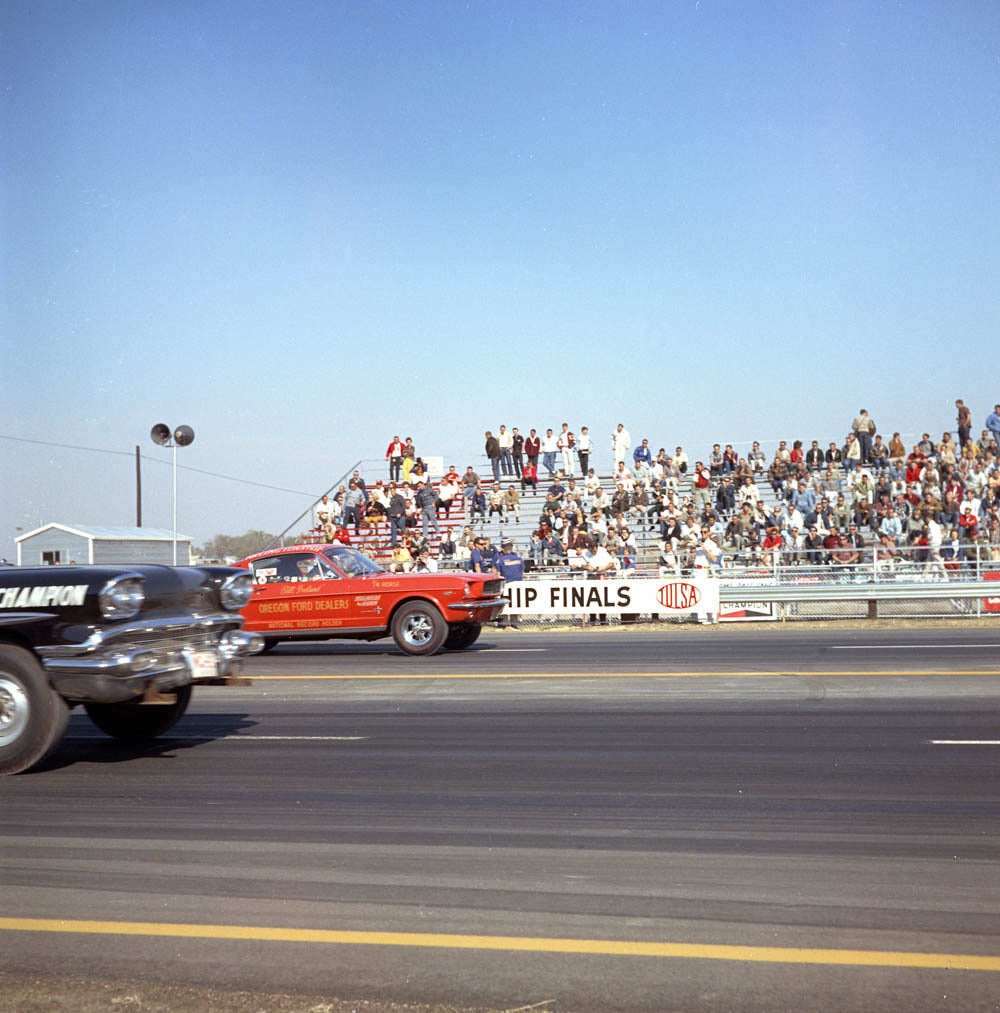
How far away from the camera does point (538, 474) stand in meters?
35.6

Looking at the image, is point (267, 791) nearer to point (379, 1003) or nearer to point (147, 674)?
point (147, 674)

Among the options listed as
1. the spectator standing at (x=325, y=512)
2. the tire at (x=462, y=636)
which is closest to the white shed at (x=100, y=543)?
the spectator standing at (x=325, y=512)

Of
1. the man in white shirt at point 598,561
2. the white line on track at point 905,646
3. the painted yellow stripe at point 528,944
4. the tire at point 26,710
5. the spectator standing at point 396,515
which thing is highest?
the spectator standing at point 396,515

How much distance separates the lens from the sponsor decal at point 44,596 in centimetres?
772

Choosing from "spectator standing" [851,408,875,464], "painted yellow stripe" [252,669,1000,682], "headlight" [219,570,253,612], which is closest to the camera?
"headlight" [219,570,253,612]

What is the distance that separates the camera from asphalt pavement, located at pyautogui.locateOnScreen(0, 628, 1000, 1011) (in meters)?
4.28

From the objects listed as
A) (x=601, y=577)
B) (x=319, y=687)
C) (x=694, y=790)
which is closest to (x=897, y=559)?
(x=601, y=577)

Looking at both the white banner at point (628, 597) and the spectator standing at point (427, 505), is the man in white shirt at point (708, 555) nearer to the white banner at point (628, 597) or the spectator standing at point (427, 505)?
the white banner at point (628, 597)

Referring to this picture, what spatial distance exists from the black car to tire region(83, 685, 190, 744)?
1.47 meters

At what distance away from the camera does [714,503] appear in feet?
103

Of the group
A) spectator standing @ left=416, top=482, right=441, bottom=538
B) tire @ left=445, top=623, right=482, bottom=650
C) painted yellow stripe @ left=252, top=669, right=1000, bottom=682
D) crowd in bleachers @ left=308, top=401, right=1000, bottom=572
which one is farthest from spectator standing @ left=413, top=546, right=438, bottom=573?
painted yellow stripe @ left=252, top=669, right=1000, bottom=682

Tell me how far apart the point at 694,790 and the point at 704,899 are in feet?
7.04

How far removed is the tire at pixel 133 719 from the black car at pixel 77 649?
1.47m

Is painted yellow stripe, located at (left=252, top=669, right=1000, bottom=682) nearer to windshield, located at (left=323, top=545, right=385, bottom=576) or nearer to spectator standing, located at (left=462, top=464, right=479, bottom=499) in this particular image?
windshield, located at (left=323, top=545, right=385, bottom=576)
